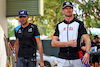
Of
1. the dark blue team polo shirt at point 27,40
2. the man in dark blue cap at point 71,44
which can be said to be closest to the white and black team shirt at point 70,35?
the man in dark blue cap at point 71,44

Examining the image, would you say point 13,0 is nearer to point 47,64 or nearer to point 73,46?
point 47,64

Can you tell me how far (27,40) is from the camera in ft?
23.2

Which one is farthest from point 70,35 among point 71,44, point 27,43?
point 27,43

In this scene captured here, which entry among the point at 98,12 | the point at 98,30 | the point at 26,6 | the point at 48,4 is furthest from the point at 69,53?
the point at 98,30

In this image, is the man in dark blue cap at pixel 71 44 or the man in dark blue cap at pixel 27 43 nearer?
the man in dark blue cap at pixel 71 44

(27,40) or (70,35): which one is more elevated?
(70,35)

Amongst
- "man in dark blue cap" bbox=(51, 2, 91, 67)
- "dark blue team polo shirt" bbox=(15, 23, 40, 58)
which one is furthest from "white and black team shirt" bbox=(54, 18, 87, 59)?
"dark blue team polo shirt" bbox=(15, 23, 40, 58)

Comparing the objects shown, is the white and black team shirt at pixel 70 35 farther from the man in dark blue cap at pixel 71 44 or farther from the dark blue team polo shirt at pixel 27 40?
the dark blue team polo shirt at pixel 27 40

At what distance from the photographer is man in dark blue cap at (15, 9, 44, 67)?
23.1ft

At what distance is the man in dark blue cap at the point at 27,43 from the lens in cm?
705

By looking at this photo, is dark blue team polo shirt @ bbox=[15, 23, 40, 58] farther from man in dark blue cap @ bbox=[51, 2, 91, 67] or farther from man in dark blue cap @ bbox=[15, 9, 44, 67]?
man in dark blue cap @ bbox=[51, 2, 91, 67]

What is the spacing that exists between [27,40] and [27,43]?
8cm

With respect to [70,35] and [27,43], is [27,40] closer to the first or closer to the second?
[27,43]

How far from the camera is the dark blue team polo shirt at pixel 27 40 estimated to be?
23.1ft
